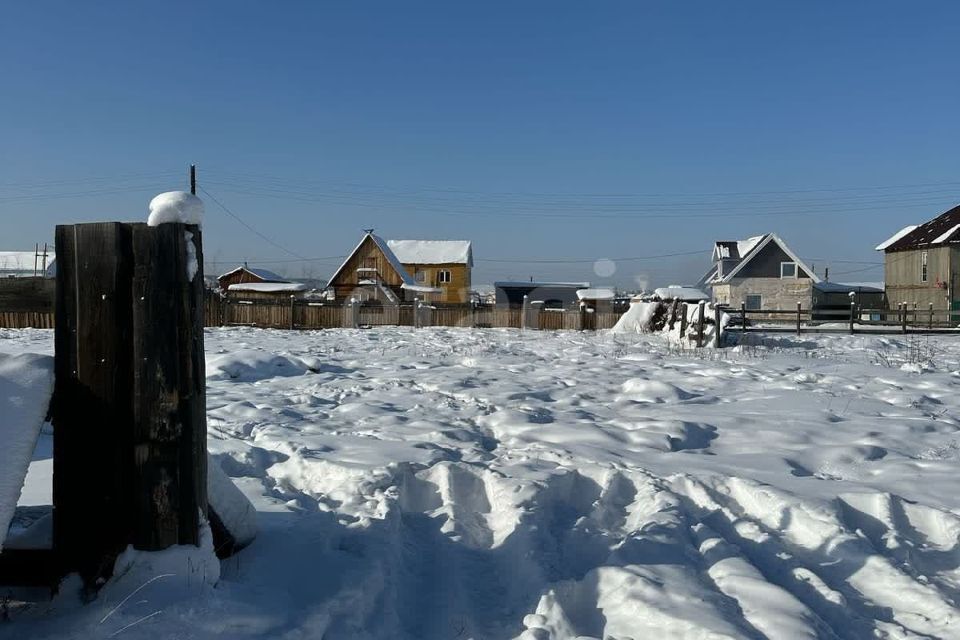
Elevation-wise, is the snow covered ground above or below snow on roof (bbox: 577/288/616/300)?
below

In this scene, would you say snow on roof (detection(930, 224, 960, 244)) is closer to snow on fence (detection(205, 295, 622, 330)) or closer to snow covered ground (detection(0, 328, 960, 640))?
snow on fence (detection(205, 295, 622, 330))

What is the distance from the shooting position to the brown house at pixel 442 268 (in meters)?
49.0

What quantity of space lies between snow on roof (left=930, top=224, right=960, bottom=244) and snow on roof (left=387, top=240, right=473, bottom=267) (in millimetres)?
30253

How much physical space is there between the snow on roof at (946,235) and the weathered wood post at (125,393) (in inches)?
1805

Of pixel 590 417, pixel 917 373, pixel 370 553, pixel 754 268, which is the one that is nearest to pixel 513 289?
pixel 754 268

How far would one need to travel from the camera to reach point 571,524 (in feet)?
12.0

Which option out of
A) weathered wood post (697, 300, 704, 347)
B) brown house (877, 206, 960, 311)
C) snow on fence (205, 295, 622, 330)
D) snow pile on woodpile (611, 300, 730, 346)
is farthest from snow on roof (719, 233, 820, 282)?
weathered wood post (697, 300, 704, 347)

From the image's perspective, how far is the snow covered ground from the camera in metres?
2.52

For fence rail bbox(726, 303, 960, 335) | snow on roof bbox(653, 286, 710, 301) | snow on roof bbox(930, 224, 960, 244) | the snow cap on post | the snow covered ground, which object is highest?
snow on roof bbox(930, 224, 960, 244)

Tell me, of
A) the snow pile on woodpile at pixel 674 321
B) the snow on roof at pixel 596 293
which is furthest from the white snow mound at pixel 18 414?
the snow on roof at pixel 596 293

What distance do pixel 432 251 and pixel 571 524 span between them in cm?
4706

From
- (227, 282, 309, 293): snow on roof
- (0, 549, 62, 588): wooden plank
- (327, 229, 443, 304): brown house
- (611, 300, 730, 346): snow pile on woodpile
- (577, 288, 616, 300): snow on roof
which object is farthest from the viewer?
(577, 288, 616, 300): snow on roof

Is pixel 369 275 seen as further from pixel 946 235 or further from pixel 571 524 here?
pixel 571 524

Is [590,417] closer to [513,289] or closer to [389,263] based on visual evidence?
[389,263]
